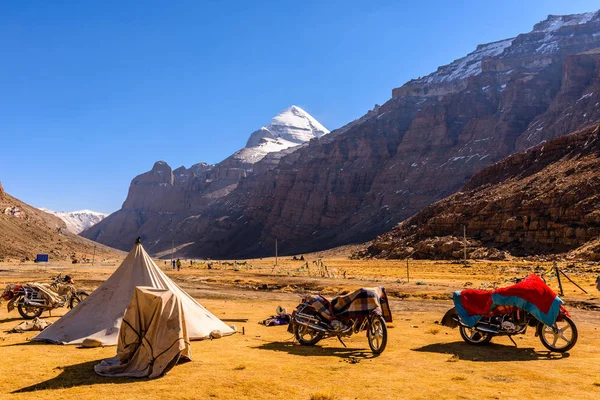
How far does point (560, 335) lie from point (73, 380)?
1083 centimetres

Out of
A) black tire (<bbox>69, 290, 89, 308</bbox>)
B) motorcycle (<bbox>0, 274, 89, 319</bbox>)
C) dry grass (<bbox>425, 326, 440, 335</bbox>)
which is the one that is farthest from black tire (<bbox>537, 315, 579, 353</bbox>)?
black tire (<bbox>69, 290, 89, 308</bbox>)

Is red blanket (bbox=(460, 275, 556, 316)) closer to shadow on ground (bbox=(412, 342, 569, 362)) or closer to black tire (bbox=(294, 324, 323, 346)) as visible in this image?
shadow on ground (bbox=(412, 342, 569, 362))

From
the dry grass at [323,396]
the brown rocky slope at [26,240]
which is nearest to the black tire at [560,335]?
the dry grass at [323,396]

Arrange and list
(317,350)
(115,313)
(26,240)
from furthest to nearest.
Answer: (26,240) < (115,313) < (317,350)

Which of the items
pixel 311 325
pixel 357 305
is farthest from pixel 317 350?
pixel 357 305

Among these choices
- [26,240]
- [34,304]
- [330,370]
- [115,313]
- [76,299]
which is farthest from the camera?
[26,240]

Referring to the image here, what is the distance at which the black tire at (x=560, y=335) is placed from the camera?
37.7ft

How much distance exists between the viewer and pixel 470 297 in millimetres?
12984

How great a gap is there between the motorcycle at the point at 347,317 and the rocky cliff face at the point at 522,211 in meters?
59.9

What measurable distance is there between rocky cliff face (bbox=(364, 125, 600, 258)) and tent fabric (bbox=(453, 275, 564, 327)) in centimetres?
5798

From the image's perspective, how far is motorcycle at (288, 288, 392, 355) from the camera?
12.1 meters

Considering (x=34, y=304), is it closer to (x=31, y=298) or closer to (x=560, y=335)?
(x=31, y=298)

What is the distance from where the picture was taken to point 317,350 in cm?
1285

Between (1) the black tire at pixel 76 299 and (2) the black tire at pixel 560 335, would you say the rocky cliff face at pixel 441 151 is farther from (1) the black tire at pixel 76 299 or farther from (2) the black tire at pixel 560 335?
(2) the black tire at pixel 560 335
